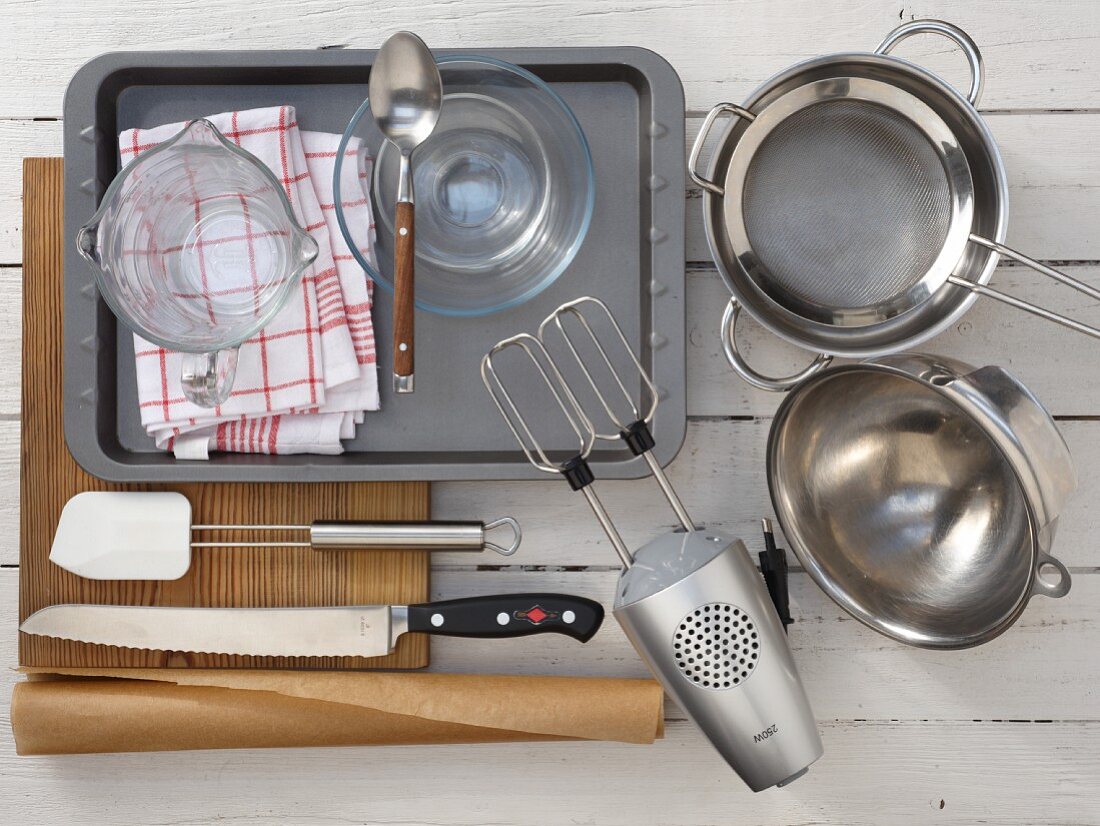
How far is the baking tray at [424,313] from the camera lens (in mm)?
625

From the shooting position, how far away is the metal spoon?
0.60m

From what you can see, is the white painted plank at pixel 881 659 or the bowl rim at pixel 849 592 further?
the white painted plank at pixel 881 659

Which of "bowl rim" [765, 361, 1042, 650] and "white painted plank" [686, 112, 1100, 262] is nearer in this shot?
"bowl rim" [765, 361, 1042, 650]

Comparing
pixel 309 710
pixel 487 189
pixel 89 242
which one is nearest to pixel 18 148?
pixel 89 242

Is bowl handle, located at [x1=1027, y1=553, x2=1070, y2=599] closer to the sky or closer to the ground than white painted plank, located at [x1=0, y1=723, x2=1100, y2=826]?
closer to the sky

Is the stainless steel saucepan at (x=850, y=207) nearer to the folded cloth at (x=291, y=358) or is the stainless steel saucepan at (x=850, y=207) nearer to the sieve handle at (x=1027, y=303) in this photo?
the sieve handle at (x=1027, y=303)

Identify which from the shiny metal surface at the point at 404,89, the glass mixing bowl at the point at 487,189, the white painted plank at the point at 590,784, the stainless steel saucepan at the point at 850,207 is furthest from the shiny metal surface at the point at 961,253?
the white painted plank at the point at 590,784

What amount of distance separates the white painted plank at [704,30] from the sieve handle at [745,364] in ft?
0.58

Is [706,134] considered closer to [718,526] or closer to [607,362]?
[607,362]

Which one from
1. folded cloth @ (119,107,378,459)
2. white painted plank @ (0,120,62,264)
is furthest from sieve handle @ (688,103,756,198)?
white painted plank @ (0,120,62,264)

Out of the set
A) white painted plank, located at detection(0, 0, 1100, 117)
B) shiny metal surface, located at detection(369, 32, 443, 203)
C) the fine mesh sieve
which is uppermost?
white painted plank, located at detection(0, 0, 1100, 117)

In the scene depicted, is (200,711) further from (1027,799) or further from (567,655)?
(1027,799)

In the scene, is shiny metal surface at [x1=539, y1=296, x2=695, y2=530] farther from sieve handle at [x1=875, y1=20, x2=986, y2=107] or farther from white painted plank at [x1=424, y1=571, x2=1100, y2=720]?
sieve handle at [x1=875, y1=20, x2=986, y2=107]

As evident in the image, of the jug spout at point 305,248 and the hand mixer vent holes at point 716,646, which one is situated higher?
the jug spout at point 305,248
